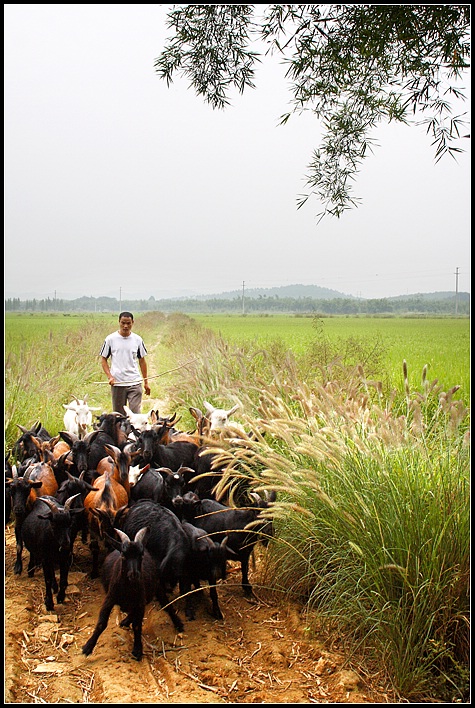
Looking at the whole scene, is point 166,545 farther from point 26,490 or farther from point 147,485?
point 26,490

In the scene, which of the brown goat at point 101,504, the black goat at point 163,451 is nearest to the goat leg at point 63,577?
the brown goat at point 101,504

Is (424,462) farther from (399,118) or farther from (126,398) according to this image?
(126,398)

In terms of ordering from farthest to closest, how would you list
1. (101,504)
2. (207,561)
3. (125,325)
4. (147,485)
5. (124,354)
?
1. (124,354)
2. (125,325)
3. (147,485)
4. (101,504)
5. (207,561)

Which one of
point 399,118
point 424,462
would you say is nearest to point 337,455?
point 424,462

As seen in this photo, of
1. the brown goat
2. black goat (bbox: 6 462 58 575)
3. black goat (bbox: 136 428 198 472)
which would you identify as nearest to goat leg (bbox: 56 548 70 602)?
the brown goat

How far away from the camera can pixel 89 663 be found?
3.35 metres

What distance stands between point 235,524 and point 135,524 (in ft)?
2.24

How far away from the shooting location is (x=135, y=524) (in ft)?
13.2

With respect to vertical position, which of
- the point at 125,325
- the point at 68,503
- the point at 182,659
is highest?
the point at 125,325

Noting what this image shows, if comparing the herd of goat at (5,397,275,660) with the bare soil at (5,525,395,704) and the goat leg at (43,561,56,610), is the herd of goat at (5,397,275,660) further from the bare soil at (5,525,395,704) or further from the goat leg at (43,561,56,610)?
the bare soil at (5,525,395,704)

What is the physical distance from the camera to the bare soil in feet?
10.1

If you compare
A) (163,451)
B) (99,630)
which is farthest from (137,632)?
(163,451)

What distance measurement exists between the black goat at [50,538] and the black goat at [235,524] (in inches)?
32.6

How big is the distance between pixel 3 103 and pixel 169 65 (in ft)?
9.62
